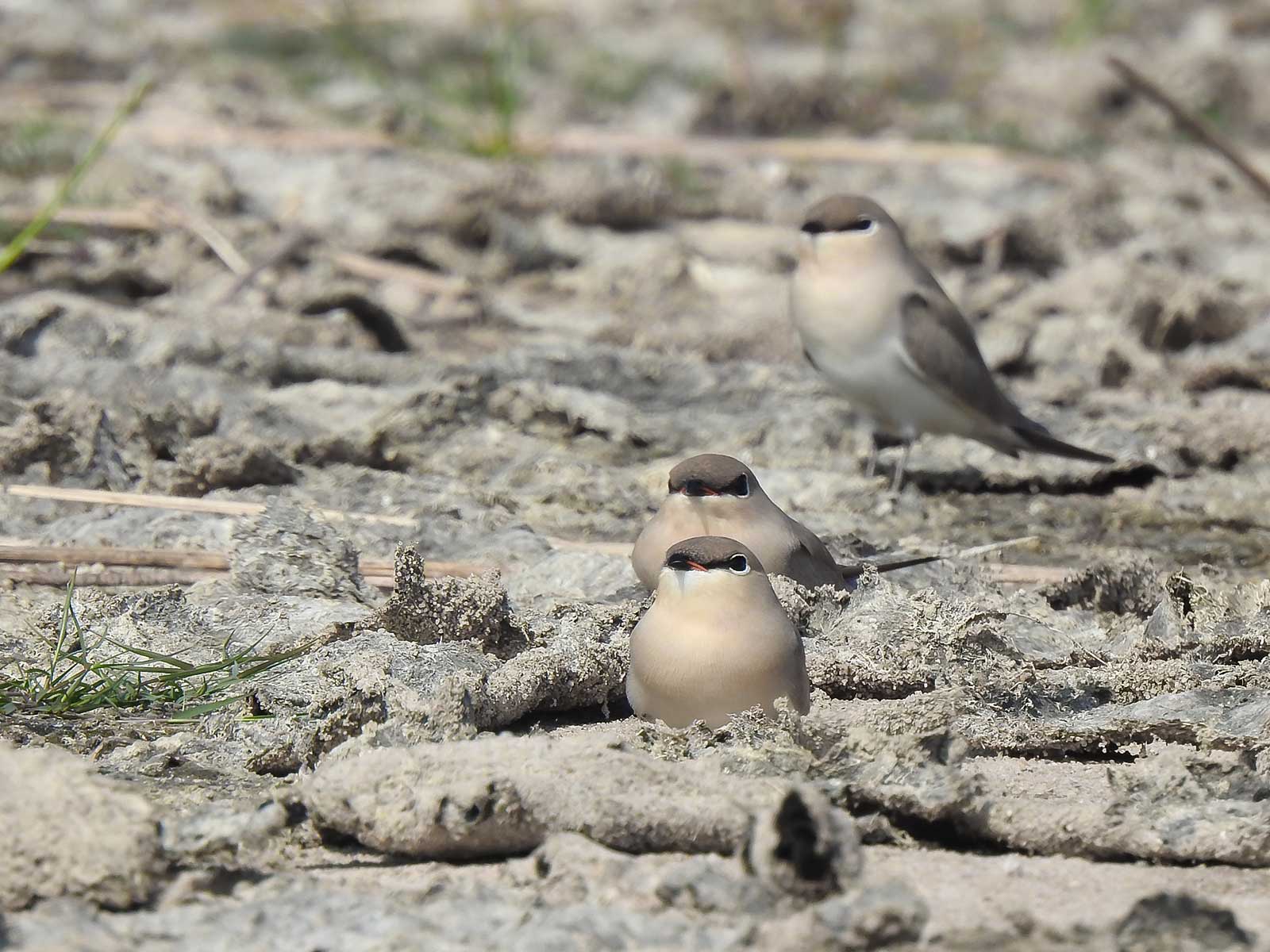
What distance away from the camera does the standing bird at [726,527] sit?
14.1 feet

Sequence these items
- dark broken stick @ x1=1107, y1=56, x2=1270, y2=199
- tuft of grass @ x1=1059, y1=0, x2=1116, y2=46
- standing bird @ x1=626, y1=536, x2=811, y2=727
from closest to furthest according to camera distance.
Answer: standing bird @ x1=626, y1=536, x2=811, y2=727, dark broken stick @ x1=1107, y1=56, x2=1270, y2=199, tuft of grass @ x1=1059, y1=0, x2=1116, y2=46

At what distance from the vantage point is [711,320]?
7469mm

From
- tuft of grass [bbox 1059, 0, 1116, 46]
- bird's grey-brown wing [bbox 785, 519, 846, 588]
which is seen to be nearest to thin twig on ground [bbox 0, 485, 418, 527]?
bird's grey-brown wing [bbox 785, 519, 846, 588]

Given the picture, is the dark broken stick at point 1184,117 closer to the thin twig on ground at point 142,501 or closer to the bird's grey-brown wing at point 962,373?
the bird's grey-brown wing at point 962,373

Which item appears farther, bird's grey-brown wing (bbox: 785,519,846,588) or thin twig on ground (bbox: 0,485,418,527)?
thin twig on ground (bbox: 0,485,418,527)

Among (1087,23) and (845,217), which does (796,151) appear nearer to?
(1087,23)

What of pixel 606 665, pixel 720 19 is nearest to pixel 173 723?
pixel 606 665

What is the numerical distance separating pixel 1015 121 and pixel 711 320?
12.7 ft

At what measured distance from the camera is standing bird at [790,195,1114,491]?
6.23 meters

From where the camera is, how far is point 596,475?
17.9 ft

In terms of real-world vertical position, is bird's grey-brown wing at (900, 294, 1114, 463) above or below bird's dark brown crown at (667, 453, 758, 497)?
below

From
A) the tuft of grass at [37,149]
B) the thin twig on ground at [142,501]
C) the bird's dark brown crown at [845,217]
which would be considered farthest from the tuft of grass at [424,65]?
the thin twig on ground at [142,501]

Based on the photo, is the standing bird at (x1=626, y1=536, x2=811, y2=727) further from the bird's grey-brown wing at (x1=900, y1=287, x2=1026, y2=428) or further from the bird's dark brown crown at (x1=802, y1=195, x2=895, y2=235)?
the bird's dark brown crown at (x1=802, y1=195, x2=895, y2=235)

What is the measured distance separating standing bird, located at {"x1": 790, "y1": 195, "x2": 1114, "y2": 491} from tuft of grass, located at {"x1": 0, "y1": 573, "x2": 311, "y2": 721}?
299 cm
